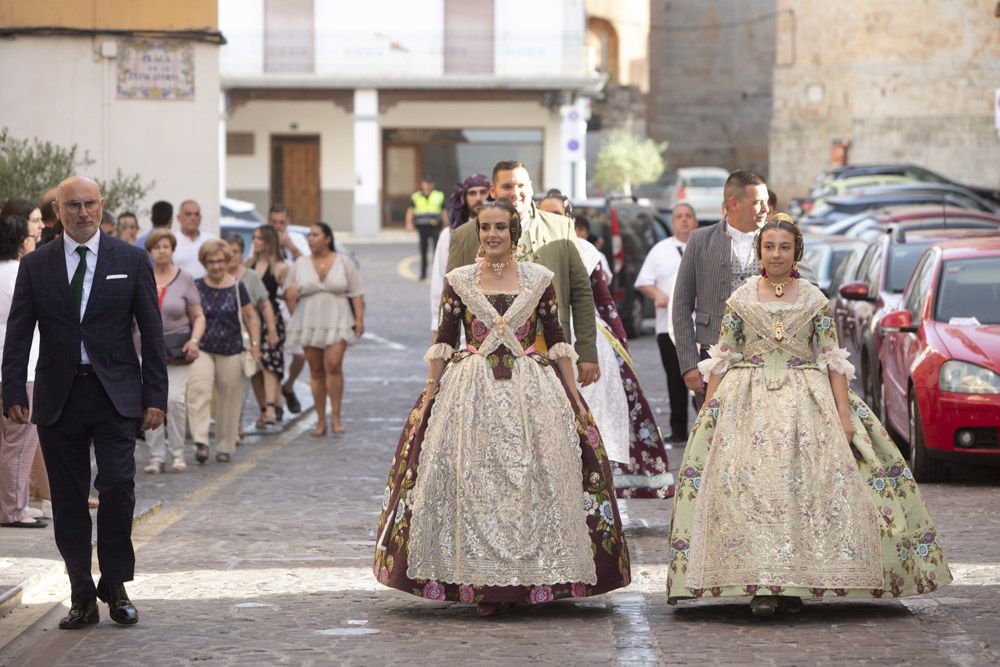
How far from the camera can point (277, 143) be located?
171 feet

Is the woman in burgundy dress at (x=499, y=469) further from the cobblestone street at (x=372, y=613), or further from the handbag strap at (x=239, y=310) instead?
the handbag strap at (x=239, y=310)

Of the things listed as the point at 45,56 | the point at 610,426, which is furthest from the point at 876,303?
the point at 45,56

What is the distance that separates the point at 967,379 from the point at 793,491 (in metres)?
4.71

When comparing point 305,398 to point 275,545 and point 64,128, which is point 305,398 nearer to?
point 64,128

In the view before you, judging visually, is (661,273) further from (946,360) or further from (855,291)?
(946,360)

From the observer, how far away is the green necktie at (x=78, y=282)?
802 centimetres

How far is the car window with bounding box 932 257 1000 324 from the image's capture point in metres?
13.0

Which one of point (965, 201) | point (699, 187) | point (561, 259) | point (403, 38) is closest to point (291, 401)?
A: point (561, 259)

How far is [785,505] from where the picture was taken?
7754 mm

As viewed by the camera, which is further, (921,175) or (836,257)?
(921,175)

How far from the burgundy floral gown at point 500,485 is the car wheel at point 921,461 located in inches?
182

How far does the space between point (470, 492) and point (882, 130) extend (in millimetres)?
52261

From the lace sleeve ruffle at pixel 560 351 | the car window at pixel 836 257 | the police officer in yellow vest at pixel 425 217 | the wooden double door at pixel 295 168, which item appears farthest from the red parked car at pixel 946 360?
the wooden double door at pixel 295 168

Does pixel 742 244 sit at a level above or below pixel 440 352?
above
